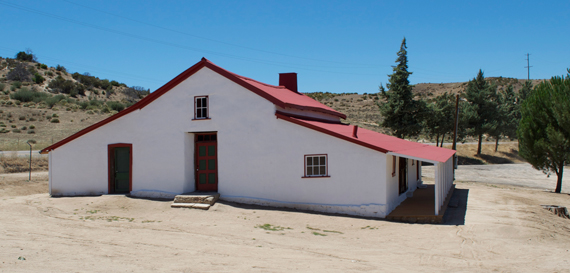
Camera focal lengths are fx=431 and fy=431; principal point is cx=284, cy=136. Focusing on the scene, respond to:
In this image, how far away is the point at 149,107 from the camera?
1616 cm

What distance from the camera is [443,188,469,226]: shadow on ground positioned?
13.1 m

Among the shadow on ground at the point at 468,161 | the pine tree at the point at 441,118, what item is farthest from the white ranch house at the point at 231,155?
the shadow on ground at the point at 468,161

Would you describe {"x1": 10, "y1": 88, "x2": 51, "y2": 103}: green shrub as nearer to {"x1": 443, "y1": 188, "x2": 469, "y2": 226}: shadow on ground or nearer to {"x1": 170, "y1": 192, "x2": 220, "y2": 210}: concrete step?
{"x1": 170, "y1": 192, "x2": 220, "y2": 210}: concrete step

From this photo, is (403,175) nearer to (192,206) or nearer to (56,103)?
(192,206)

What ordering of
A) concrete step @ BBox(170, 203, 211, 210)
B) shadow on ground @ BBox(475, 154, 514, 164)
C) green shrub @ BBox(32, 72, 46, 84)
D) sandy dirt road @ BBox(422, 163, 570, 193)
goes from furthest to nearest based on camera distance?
green shrub @ BBox(32, 72, 46, 84), shadow on ground @ BBox(475, 154, 514, 164), sandy dirt road @ BBox(422, 163, 570, 193), concrete step @ BBox(170, 203, 211, 210)

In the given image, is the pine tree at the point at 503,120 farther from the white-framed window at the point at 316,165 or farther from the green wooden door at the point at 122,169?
the green wooden door at the point at 122,169

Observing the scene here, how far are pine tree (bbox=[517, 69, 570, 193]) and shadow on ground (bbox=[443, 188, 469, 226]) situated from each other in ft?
21.5

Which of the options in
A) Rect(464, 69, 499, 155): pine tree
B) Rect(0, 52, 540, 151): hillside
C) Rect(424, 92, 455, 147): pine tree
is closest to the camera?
Rect(424, 92, 455, 147): pine tree

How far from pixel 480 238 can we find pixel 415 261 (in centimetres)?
320

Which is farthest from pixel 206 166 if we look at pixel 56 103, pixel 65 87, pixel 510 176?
pixel 65 87

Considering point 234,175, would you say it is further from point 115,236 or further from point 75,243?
point 75,243

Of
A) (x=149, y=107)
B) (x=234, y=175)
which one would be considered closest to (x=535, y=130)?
(x=234, y=175)

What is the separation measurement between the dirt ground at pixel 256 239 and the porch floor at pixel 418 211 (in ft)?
1.81

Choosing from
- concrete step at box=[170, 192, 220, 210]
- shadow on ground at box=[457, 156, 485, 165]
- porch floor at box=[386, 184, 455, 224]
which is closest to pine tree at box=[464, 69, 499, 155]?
shadow on ground at box=[457, 156, 485, 165]
